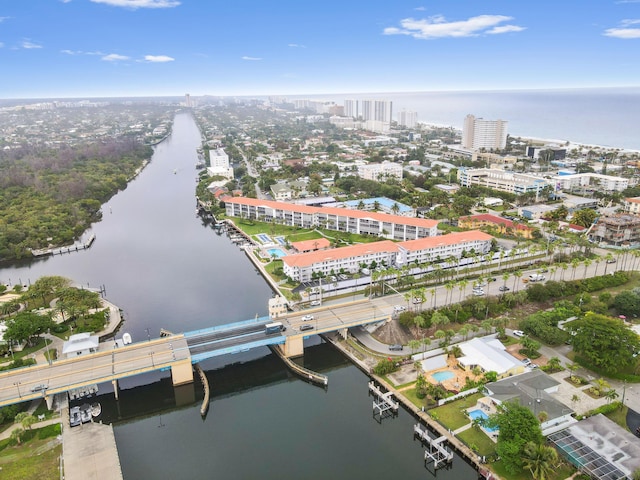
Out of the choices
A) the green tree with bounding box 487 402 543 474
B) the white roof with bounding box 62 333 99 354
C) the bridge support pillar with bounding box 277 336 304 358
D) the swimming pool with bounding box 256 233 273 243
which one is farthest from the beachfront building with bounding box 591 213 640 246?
the white roof with bounding box 62 333 99 354

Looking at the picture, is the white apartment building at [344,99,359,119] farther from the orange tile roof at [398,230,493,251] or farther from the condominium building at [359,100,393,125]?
the orange tile roof at [398,230,493,251]

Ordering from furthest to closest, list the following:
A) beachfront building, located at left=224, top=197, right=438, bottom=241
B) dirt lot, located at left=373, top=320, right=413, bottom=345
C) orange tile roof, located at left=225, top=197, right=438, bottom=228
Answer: beachfront building, located at left=224, top=197, right=438, bottom=241, orange tile roof, located at left=225, top=197, right=438, bottom=228, dirt lot, located at left=373, top=320, right=413, bottom=345

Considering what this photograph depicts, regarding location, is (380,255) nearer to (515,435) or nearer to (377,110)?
(515,435)

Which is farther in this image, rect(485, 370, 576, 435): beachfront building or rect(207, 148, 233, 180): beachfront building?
rect(207, 148, 233, 180): beachfront building

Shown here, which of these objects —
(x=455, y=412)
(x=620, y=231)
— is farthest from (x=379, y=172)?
(x=455, y=412)

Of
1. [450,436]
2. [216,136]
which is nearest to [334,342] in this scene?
[450,436]

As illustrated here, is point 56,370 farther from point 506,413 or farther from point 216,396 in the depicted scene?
point 506,413

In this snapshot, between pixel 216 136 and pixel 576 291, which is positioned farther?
pixel 216 136
